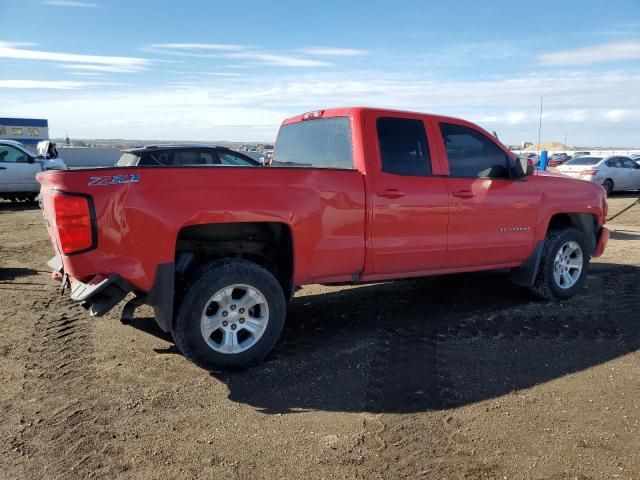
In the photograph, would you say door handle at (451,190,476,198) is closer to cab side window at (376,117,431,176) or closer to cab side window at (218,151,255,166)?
cab side window at (376,117,431,176)

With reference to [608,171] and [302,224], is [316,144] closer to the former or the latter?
[302,224]

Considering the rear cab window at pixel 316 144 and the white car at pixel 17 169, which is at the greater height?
the rear cab window at pixel 316 144

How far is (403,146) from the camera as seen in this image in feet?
16.6

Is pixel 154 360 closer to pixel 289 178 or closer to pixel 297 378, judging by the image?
pixel 297 378

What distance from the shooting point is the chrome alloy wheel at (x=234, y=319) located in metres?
4.13

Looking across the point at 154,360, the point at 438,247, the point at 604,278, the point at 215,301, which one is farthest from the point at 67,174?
the point at 604,278

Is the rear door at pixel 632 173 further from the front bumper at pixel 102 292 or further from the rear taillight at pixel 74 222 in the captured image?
the rear taillight at pixel 74 222

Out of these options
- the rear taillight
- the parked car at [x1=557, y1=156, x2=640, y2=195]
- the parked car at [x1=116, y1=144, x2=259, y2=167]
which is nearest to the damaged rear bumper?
the rear taillight

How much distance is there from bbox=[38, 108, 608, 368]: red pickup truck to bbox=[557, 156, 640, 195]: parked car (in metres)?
14.6

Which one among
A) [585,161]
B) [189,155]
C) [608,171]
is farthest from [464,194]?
[585,161]

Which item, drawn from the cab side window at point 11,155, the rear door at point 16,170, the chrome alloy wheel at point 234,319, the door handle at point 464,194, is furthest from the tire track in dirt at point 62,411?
the cab side window at point 11,155

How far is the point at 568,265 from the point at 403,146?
2.59 m

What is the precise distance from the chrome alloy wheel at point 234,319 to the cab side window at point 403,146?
5.32ft

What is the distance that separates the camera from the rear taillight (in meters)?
3.63
